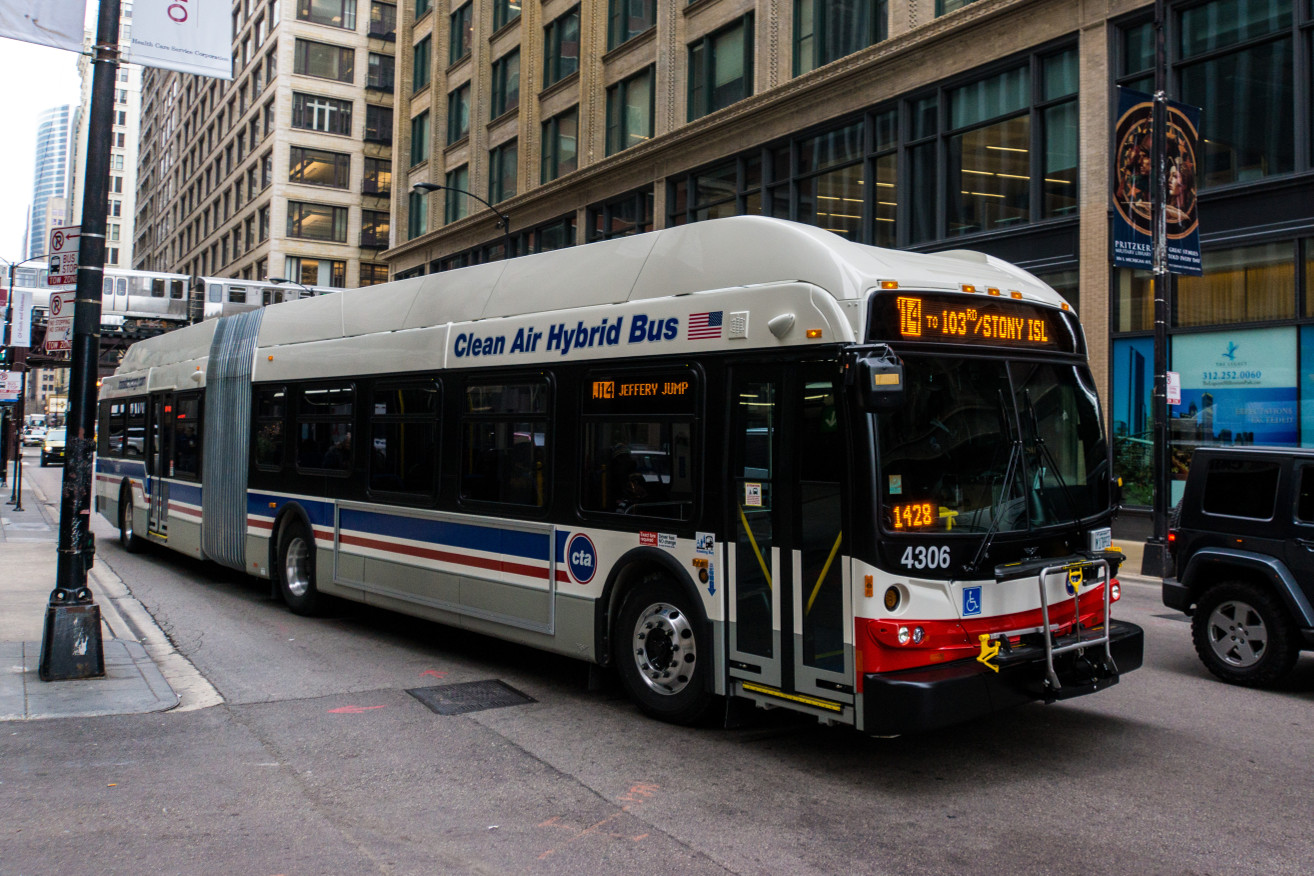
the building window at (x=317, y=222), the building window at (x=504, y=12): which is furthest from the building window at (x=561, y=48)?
the building window at (x=317, y=222)

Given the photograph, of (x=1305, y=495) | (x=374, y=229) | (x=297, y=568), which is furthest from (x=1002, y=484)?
(x=374, y=229)

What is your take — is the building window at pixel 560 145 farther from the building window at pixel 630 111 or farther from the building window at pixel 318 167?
the building window at pixel 318 167

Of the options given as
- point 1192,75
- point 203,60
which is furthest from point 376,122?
point 203,60

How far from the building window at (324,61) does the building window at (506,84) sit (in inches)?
1300

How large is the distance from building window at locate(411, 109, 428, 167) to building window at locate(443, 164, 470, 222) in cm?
275

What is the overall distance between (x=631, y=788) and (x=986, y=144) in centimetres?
1928

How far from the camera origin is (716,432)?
6.51 meters

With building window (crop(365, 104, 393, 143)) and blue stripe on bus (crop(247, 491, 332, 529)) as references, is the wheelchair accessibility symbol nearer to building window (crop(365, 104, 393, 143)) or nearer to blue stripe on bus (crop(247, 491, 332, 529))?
blue stripe on bus (crop(247, 491, 332, 529))

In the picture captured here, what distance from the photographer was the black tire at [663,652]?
21.7 ft

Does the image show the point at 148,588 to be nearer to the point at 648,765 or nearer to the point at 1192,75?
the point at 648,765

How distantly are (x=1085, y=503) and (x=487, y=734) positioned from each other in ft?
13.3

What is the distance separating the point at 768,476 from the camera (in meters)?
6.17

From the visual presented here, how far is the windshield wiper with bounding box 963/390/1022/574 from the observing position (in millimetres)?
5699

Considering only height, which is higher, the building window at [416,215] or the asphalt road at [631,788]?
the building window at [416,215]
